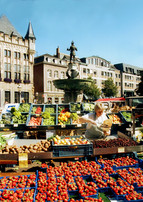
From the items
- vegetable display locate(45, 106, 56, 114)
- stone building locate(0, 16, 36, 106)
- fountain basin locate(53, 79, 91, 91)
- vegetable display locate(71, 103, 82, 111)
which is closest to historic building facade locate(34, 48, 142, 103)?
stone building locate(0, 16, 36, 106)

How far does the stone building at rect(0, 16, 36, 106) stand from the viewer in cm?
3147

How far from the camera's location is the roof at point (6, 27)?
108 ft

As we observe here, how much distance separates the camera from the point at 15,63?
33094 millimetres

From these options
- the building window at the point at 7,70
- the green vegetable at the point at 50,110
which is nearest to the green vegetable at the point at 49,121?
the green vegetable at the point at 50,110

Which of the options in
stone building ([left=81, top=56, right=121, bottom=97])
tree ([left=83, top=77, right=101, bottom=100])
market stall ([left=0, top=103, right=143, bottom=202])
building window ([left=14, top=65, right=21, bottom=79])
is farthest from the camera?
stone building ([left=81, top=56, right=121, bottom=97])

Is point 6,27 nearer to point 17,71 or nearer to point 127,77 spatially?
point 17,71

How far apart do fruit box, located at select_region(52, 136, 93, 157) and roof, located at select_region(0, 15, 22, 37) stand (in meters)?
32.6

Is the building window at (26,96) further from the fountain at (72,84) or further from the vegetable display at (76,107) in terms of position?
the vegetable display at (76,107)

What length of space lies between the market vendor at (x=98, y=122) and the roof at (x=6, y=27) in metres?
32.2

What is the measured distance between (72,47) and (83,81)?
329 centimetres

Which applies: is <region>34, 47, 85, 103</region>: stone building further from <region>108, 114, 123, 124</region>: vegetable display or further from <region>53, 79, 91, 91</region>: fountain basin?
<region>108, 114, 123, 124</region>: vegetable display

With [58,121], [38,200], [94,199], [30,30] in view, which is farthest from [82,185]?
[30,30]

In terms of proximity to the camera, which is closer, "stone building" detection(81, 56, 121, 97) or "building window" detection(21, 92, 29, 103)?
"building window" detection(21, 92, 29, 103)

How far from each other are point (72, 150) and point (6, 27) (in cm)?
3449
